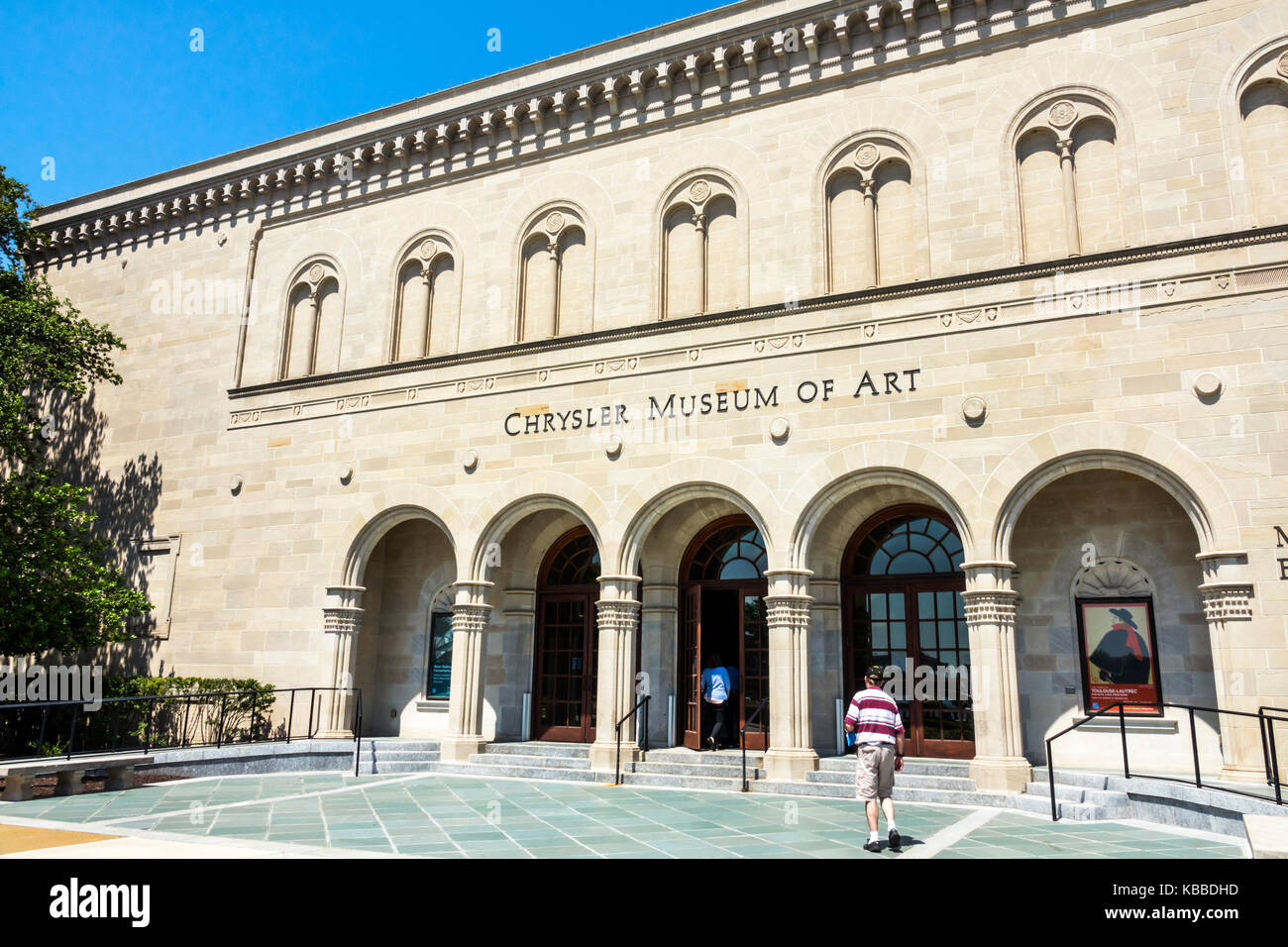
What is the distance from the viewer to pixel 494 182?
18.5 m

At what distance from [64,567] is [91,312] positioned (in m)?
7.85

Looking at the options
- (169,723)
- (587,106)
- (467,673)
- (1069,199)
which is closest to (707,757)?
(467,673)

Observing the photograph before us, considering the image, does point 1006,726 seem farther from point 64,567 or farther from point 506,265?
point 64,567

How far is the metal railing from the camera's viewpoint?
55.9ft

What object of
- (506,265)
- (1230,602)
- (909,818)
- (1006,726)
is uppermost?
(506,265)

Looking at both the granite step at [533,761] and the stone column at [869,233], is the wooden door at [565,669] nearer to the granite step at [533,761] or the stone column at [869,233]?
the granite step at [533,761]

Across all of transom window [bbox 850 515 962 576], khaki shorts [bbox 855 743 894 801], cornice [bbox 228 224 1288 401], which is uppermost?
cornice [bbox 228 224 1288 401]

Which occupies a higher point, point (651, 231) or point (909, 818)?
point (651, 231)

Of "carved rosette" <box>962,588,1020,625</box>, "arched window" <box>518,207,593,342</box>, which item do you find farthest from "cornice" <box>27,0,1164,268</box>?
"carved rosette" <box>962,588,1020,625</box>

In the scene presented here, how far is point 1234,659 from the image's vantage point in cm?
1143

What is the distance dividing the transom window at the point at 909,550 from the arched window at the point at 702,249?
15.2 feet

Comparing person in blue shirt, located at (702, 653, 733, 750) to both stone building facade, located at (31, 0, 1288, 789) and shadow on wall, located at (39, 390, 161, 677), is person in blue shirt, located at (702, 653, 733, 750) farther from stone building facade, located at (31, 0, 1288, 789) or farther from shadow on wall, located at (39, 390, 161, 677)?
shadow on wall, located at (39, 390, 161, 677)

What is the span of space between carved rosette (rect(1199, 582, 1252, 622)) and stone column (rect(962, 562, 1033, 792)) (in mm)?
2314
